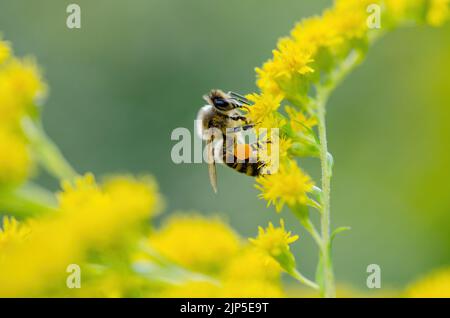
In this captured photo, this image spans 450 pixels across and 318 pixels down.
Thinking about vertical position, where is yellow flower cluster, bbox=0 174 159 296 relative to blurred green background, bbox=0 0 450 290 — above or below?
below

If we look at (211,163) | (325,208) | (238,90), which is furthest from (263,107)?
(238,90)

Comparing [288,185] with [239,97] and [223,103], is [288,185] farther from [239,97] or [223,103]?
[223,103]

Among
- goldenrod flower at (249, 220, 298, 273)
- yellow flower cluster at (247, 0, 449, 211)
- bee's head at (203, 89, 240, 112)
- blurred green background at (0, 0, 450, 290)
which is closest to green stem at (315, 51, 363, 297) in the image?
yellow flower cluster at (247, 0, 449, 211)

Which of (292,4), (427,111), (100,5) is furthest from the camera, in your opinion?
(100,5)

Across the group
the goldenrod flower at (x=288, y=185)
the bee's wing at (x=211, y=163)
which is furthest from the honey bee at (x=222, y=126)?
the goldenrod flower at (x=288, y=185)

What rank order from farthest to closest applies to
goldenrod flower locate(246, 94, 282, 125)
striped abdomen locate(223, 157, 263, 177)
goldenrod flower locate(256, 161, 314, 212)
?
striped abdomen locate(223, 157, 263, 177)
goldenrod flower locate(246, 94, 282, 125)
goldenrod flower locate(256, 161, 314, 212)

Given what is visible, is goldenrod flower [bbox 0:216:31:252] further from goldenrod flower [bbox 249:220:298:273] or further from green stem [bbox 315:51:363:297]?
green stem [bbox 315:51:363:297]

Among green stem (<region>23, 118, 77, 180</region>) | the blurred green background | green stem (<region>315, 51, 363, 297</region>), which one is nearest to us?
green stem (<region>315, 51, 363, 297</region>)

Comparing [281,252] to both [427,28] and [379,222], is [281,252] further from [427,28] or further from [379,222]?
[427,28]

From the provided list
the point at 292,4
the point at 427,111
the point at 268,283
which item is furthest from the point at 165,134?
the point at 268,283
